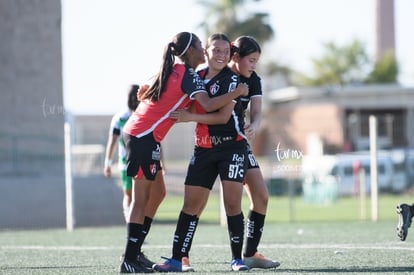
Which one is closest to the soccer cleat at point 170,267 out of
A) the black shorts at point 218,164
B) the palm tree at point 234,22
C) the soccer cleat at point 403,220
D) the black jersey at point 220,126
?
the black shorts at point 218,164

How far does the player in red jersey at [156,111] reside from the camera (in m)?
7.57

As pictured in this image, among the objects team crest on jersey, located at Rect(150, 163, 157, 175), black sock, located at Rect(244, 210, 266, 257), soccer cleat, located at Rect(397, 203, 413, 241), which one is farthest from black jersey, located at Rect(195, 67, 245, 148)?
soccer cleat, located at Rect(397, 203, 413, 241)

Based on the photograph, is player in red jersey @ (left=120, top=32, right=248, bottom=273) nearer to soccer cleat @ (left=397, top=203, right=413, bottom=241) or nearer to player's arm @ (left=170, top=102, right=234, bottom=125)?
player's arm @ (left=170, top=102, right=234, bottom=125)

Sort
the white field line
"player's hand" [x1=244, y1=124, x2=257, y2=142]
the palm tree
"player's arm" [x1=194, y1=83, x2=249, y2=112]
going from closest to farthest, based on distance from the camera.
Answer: "player's arm" [x1=194, y1=83, x2=249, y2=112] < "player's hand" [x1=244, y1=124, x2=257, y2=142] < the white field line < the palm tree

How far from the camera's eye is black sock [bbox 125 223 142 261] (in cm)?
775

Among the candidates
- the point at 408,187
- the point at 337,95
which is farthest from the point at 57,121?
the point at 337,95

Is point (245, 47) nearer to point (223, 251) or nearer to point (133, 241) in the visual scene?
point (133, 241)

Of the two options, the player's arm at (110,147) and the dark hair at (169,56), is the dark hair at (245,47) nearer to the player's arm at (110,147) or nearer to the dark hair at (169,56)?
the dark hair at (169,56)

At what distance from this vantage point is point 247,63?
8062 mm

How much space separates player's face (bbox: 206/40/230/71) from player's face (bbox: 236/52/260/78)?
34 cm

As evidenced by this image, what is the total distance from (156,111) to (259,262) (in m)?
1.73

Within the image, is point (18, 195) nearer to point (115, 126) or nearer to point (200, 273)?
point (115, 126)

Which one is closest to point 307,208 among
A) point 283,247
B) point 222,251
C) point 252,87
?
point 283,247

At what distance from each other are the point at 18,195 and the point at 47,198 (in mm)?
590
